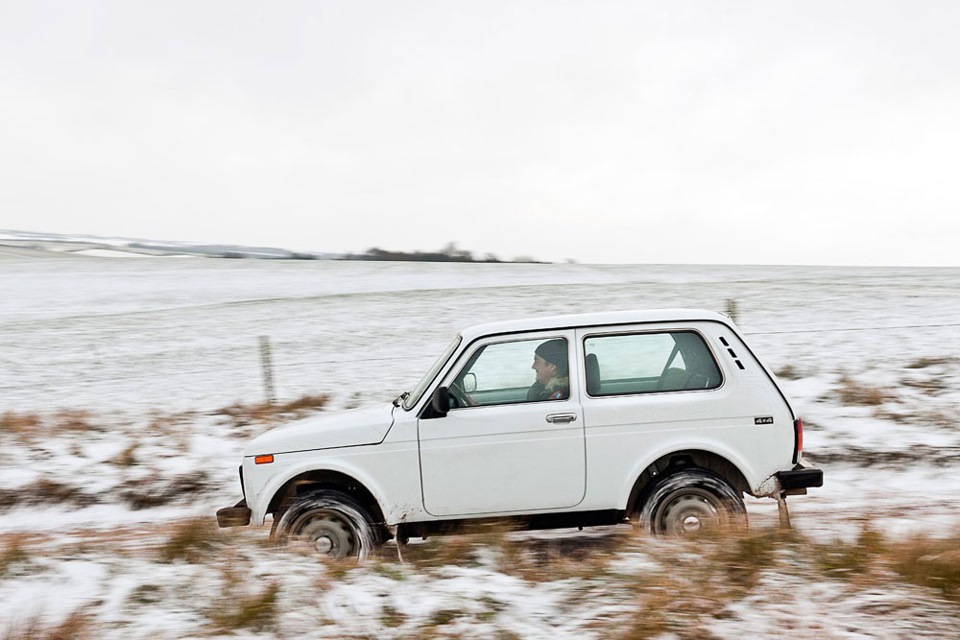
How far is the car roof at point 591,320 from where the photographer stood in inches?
231

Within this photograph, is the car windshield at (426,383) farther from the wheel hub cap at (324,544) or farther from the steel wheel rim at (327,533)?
the wheel hub cap at (324,544)

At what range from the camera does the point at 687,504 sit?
18.7 ft

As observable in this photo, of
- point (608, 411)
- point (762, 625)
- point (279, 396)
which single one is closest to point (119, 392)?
point (279, 396)

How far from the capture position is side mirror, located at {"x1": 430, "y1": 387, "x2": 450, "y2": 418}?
566 centimetres

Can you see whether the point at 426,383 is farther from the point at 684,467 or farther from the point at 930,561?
the point at 930,561

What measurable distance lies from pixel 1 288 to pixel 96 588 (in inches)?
1100

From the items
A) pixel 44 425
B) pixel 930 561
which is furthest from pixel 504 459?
pixel 44 425

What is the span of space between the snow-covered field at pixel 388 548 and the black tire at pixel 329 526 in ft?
1.04

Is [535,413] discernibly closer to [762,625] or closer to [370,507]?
[370,507]

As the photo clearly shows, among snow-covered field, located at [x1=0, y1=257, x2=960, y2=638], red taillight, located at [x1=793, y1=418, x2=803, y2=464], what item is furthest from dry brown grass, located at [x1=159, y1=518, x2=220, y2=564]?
red taillight, located at [x1=793, y1=418, x2=803, y2=464]

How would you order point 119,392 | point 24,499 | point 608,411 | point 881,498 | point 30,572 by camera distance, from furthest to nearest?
point 119,392
point 24,499
point 881,498
point 608,411
point 30,572

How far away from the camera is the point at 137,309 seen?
23750mm

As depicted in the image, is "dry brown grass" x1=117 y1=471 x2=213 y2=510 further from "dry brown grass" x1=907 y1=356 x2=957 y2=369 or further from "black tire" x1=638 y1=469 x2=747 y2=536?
"dry brown grass" x1=907 y1=356 x2=957 y2=369

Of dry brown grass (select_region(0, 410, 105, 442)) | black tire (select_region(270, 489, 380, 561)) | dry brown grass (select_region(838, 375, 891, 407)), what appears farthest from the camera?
dry brown grass (select_region(0, 410, 105, 442))
